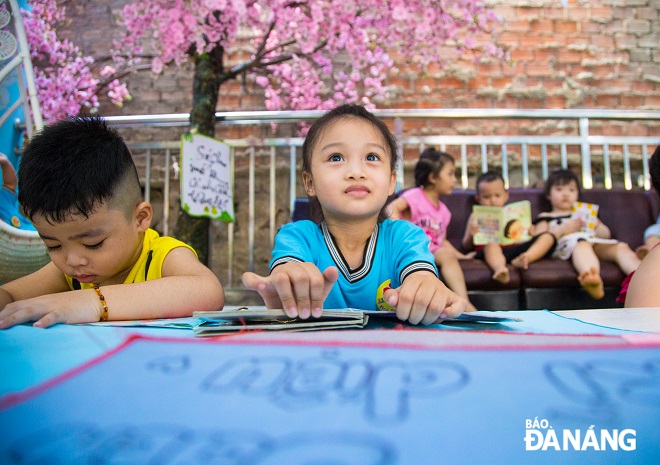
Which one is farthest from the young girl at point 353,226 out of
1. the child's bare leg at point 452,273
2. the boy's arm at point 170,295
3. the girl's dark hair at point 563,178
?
the girl's dark hair at point 563,178

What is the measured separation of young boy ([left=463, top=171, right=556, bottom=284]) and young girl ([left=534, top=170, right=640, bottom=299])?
0.12 meters

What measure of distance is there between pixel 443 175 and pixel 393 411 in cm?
263

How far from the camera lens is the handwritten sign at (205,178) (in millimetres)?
2861

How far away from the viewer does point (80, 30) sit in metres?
4.62

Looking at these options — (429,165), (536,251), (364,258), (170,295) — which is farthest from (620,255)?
(170,295)

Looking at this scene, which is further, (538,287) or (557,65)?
(557,65)

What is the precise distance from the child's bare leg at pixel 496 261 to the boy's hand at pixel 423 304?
1.86 m

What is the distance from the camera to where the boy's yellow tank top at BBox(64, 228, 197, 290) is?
1002 mm

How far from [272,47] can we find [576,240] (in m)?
2.62

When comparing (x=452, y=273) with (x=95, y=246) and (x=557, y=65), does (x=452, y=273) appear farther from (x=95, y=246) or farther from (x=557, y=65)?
(x=557, y=65)

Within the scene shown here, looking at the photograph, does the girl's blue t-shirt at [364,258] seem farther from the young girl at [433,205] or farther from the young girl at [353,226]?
the young girl at [433,205]

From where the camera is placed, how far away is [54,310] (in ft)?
2.18

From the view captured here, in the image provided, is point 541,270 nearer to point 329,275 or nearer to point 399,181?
point 399,181

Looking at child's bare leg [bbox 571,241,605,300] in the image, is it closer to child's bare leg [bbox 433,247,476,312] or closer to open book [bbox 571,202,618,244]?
open book [bbox 571,202,618,244]
